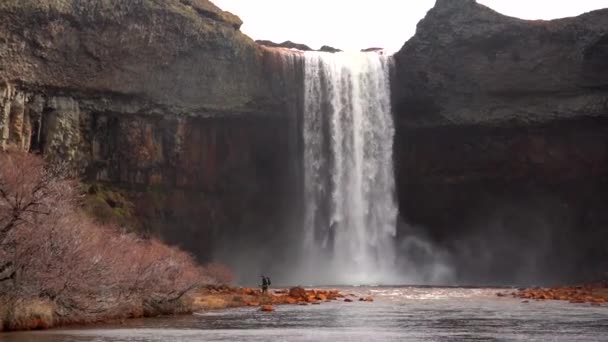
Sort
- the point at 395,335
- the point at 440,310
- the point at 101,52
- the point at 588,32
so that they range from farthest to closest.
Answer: the point at 588,32 < the point at 101,52 < the point at 440,310 < the point at 395,335

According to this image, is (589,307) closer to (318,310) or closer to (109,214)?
(318,310)

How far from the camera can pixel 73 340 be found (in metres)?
25.2

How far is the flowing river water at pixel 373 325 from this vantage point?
27.0 metres

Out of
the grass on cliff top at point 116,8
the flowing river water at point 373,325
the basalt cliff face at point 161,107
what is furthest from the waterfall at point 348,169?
the flowing river water at point 373,325

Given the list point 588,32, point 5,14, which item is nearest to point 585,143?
point 588,32

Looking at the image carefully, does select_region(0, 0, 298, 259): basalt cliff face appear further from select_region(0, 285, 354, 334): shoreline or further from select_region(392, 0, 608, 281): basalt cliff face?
select_region(0, 285, 354, 334): shoreline

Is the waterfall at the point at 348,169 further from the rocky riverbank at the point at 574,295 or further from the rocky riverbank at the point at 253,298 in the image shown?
the rocky riverbank at the point at 574,295

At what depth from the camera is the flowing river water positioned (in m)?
27.0

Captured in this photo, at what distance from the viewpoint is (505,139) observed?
79188 mm

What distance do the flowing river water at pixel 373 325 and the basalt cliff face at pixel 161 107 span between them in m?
28.8

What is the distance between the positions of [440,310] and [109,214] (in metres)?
29.6

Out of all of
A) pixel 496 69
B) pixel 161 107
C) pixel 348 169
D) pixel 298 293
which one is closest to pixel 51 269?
pixel 298 293

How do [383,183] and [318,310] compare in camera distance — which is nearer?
[318,310]

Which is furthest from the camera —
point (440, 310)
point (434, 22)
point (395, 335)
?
point (434, 22)
